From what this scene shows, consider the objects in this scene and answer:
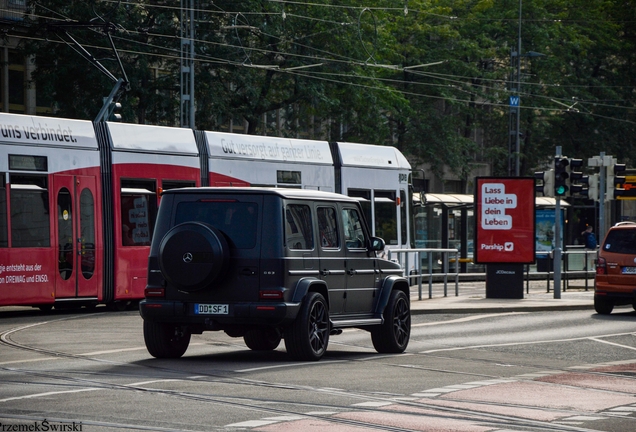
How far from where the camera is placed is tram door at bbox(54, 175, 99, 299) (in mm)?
22453

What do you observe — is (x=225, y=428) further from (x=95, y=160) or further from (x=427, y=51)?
(x=427, y=51)

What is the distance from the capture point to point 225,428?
8.74 metres

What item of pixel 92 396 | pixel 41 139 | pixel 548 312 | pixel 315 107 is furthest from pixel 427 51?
pixel 92 396

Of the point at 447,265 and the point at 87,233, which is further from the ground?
the point at 87,233

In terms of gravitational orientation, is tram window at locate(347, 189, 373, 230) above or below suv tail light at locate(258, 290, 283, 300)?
above

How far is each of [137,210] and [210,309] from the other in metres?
10.4

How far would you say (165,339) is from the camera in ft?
46.7

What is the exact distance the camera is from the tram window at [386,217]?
30.5m

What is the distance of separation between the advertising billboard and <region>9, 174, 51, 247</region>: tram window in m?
10.1

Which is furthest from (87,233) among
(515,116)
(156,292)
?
(515,116)

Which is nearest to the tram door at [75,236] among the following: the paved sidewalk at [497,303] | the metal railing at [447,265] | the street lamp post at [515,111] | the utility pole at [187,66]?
the metal railing at [447,265]

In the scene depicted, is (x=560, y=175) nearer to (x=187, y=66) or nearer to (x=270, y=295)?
(x=187, y=66)

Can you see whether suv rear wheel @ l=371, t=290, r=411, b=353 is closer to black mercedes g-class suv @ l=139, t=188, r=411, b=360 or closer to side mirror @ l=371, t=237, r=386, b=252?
side mirror @ l=371, t=237, r=386, b=252

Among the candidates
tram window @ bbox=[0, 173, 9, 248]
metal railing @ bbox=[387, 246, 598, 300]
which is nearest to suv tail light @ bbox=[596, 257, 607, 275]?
metal railing @ bbox=[387, 246, 598, 300]
